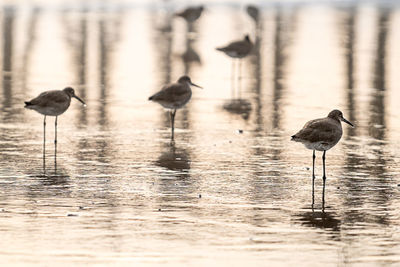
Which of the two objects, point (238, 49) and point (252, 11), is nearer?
point (238, 49)

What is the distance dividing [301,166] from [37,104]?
13.5 feet

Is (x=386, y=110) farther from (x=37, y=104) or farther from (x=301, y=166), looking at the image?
(x=37, y=104)

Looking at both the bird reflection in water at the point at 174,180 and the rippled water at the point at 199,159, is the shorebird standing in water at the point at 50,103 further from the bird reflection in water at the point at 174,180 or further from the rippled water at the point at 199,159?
the bird reflection in water at the point at 174,180

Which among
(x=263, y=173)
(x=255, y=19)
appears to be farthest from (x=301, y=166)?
(x=255, y=19)

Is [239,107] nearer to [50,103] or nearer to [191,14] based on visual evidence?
[50,103]

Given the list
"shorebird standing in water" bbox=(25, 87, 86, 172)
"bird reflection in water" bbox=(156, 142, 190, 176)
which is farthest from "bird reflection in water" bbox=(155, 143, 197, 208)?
"shorebird standing in water" bbox=(25, 87, 86, 172)

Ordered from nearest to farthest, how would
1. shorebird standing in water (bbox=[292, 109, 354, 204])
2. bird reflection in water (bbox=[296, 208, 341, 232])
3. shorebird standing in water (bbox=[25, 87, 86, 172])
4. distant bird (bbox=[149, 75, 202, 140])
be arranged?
bird reflection in water (bbox=[296, 208, 341, 232]) → shorebird standing in water (bbox=[292, 109, 354, 204]) → shorebird standing in water (bbox=[25, 87, 86, 172]) → distant bird (bbox=[149, 75, 202, 140])

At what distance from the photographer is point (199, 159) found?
14.5 meters

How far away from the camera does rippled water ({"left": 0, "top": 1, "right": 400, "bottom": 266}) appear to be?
9914 mm

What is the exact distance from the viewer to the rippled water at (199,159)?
991cm

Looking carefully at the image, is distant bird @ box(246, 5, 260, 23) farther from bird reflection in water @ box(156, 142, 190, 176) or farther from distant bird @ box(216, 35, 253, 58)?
bird reflection in water @ box(156, 142, 190, 176)

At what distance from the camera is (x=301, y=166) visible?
46.1 ft

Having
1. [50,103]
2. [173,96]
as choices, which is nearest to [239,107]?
[173,96]

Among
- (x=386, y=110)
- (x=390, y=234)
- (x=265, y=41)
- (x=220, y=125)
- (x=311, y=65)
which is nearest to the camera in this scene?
(x=390, y=234)
